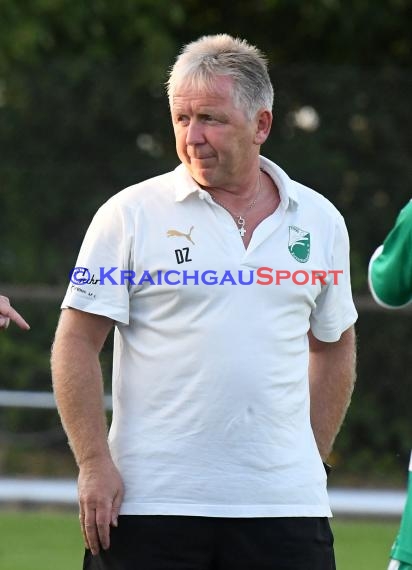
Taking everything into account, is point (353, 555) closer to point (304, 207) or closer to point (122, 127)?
point (122, 127)

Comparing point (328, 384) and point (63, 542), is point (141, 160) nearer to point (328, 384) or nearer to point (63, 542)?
point (63, 542)

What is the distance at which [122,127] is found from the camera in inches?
411

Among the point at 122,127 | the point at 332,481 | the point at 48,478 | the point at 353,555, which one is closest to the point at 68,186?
the point at 122,127

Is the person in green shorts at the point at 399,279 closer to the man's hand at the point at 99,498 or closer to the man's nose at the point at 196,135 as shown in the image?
the man's nose at the point at 196,135

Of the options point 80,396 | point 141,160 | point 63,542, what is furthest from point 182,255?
point 141,160

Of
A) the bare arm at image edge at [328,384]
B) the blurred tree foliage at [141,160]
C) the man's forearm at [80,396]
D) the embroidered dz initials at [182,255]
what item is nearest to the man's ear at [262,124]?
the embroidered dz initials at [182,255]

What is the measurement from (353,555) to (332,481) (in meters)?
2.39

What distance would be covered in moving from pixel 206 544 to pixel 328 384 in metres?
0.65

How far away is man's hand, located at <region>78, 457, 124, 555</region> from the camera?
367cm

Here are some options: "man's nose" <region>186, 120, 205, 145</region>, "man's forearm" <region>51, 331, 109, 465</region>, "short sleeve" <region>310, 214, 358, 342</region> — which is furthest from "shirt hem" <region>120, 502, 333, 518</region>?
"man's nose" <region>186, 120, 205, 145</region>

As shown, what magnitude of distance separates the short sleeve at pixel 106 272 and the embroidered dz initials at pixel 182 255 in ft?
0.40

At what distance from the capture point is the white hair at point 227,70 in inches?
149

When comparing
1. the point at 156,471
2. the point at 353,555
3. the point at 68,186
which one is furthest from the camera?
the point at 68,186

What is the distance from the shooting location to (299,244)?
12.8ft
